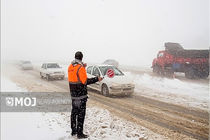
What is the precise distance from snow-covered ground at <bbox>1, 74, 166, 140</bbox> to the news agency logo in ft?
5.02

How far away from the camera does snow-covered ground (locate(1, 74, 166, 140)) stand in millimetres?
4941

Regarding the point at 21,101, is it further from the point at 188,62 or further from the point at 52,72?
the point at 188,62

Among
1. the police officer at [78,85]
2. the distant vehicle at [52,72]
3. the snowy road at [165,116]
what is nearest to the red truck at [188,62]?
the snowy road at [165,116]

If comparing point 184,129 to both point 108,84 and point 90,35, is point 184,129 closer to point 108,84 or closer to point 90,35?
point 108,84

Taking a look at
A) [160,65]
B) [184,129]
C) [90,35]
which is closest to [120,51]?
[90,35]

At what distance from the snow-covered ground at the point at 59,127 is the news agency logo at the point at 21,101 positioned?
1.53 m

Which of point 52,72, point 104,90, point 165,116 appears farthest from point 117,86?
point 52,72

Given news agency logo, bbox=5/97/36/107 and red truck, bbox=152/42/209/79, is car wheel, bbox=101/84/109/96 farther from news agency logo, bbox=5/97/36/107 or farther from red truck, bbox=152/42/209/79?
red truck, bbox=152/42/209/79

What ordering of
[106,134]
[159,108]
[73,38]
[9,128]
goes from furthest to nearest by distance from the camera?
[73,38] < [159,108] < [9,128] < [106,134]

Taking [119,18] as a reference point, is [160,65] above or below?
below

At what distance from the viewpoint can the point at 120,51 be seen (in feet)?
235

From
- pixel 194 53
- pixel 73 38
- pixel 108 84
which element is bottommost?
pixel 108 84

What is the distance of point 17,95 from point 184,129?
8.26 m

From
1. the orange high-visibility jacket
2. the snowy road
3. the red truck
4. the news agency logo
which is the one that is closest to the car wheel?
the snowy road
